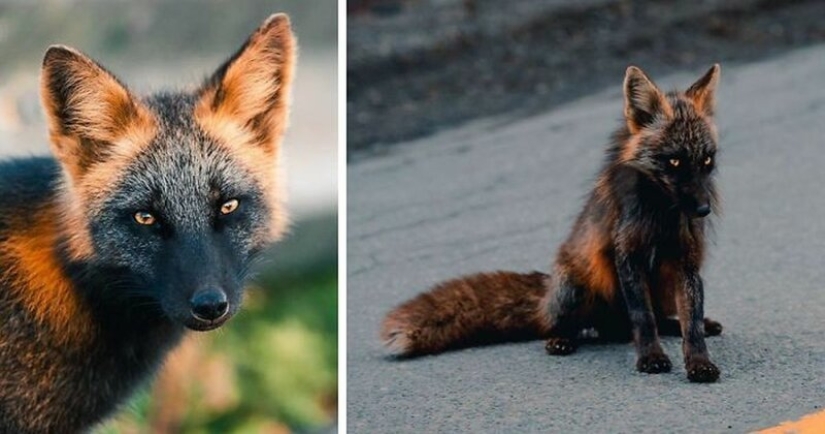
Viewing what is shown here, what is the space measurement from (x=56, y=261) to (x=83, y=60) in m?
0.67

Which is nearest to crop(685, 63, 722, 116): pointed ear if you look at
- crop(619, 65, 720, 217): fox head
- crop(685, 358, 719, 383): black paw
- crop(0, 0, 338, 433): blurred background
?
crop(619, 65, 720, 217): fox head

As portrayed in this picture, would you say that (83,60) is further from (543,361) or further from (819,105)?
(819,105)

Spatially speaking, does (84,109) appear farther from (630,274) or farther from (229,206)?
(630,274)

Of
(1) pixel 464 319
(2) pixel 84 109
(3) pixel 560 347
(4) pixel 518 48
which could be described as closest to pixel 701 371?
(3) pixel 560 347

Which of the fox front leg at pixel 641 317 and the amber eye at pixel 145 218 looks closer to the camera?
the amber eye at pixel 145 218

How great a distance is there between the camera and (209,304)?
13.6ft

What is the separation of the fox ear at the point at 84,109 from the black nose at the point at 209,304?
0.54 meters

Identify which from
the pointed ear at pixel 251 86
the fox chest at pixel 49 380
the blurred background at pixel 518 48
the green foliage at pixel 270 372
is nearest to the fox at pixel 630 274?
the green foliage at pixel 270 372

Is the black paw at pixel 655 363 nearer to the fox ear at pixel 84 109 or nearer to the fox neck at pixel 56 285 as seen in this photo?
the fox neck at pixel 56 285

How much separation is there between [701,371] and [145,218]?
219 centimetres

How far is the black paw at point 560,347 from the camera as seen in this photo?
589 cm

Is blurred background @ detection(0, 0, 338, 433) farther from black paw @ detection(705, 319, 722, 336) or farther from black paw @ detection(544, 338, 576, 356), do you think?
black paw @ detection(705, 319, 722, 336)

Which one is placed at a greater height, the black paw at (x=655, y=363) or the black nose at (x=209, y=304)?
the black nose at (x=209, y=304)

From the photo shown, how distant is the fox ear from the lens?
4.18 meters
